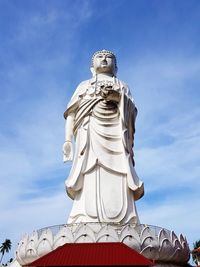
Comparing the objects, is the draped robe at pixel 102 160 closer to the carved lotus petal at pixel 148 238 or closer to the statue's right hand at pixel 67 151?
the statue's right hand at pixel 67 151

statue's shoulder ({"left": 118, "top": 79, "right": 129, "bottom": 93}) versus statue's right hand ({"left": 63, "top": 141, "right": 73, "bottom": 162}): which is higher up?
statue's shoulder ({"left": 118, "top": 79, "right": 129, "bottom": 93})

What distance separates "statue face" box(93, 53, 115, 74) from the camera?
48.1 feet

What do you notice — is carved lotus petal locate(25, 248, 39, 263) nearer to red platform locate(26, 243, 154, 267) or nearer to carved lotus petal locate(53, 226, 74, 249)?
carved lotus petal locate(53, 226, 74, 249)

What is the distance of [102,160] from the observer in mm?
12734

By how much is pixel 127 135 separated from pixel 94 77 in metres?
2.59

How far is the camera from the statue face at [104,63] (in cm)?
1466

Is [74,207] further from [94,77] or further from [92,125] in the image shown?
[94,77]

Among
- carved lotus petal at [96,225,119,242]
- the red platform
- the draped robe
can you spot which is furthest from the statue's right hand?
the red platform

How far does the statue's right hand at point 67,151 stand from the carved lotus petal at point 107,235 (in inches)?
170

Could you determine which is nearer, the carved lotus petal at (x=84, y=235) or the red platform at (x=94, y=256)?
the red platform at (x=94, y=256)

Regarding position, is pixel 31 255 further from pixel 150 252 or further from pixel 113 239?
pixel 150 252

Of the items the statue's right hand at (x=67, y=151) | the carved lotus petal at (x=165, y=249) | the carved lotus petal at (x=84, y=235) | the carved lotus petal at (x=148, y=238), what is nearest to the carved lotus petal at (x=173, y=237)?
the carved lotus petal at (x=165, y=249)

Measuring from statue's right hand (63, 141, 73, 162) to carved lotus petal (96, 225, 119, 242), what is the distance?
4314 mm

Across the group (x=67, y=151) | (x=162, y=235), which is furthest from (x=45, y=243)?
(x=67, y=151)
